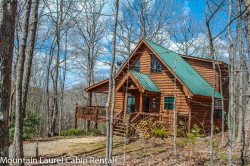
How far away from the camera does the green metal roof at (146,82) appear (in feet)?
51.4

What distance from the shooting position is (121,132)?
1468cm

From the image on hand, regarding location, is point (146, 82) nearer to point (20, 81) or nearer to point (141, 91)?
point (141, 91)

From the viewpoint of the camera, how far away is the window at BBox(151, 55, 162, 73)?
17222mm

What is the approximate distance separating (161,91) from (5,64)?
14.4m

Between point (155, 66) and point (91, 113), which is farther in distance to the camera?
point (91, 113)

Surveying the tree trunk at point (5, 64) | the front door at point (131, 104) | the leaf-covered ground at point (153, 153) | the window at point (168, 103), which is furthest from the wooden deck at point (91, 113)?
the tree trunk at point (5, 64)

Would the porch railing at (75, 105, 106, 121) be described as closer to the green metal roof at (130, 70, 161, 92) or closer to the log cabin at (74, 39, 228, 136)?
the log cabin at (74, 39, 228, 136)

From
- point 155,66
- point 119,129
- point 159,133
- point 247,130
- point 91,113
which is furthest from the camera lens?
point 91,113

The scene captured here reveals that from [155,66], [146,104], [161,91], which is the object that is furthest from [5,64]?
[146,104]

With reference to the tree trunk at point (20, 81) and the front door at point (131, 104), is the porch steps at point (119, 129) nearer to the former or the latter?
the front door at point (131, 104)

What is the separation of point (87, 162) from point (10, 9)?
6684 millimetres

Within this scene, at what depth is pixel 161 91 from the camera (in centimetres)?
1675

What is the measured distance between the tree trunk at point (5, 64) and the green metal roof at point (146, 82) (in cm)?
1260

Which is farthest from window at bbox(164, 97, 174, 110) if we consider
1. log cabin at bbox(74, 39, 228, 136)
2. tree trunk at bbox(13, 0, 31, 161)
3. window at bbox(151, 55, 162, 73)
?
tree trunk at bbox(13, 0, 31, 161)
